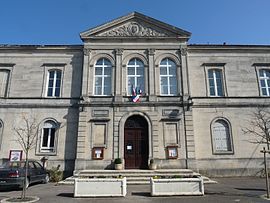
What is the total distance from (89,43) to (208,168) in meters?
13.5

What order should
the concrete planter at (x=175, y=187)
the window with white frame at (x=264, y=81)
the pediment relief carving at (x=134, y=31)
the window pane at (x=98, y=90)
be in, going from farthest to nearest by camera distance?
the pediment relief carving at (x=134, y=31), the window with white frame at (x=264, y=81), the window pane at (x=98, y=90), the concrete planter at (x=175, y=187)

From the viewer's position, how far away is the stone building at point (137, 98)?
17344 mm

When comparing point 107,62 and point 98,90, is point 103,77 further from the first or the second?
point 107,62

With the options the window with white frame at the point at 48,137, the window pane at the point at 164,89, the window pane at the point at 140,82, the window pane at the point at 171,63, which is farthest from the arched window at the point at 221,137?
the window with white frame at the point at 48,137

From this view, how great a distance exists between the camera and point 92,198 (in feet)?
32.5

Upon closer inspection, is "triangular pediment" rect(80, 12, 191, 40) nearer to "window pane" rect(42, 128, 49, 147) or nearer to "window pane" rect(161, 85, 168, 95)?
"window pane" rect(161, 85, 168, 95)

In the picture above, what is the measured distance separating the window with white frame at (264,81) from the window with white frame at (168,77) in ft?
24.1

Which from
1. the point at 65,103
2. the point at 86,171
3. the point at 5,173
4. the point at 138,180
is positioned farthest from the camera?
the point at 65,103

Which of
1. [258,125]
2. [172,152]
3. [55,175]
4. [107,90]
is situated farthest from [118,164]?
[258,125]

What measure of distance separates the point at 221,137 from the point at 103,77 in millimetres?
10282

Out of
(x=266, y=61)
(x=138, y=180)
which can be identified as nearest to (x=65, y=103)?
(x=138, y=180)

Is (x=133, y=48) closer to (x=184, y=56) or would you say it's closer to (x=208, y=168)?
(x=184, y=56)

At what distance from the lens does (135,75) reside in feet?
Answer: 62.5

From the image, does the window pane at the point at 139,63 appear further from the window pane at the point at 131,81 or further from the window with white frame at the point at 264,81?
the window with white frame at the point at 264,81
